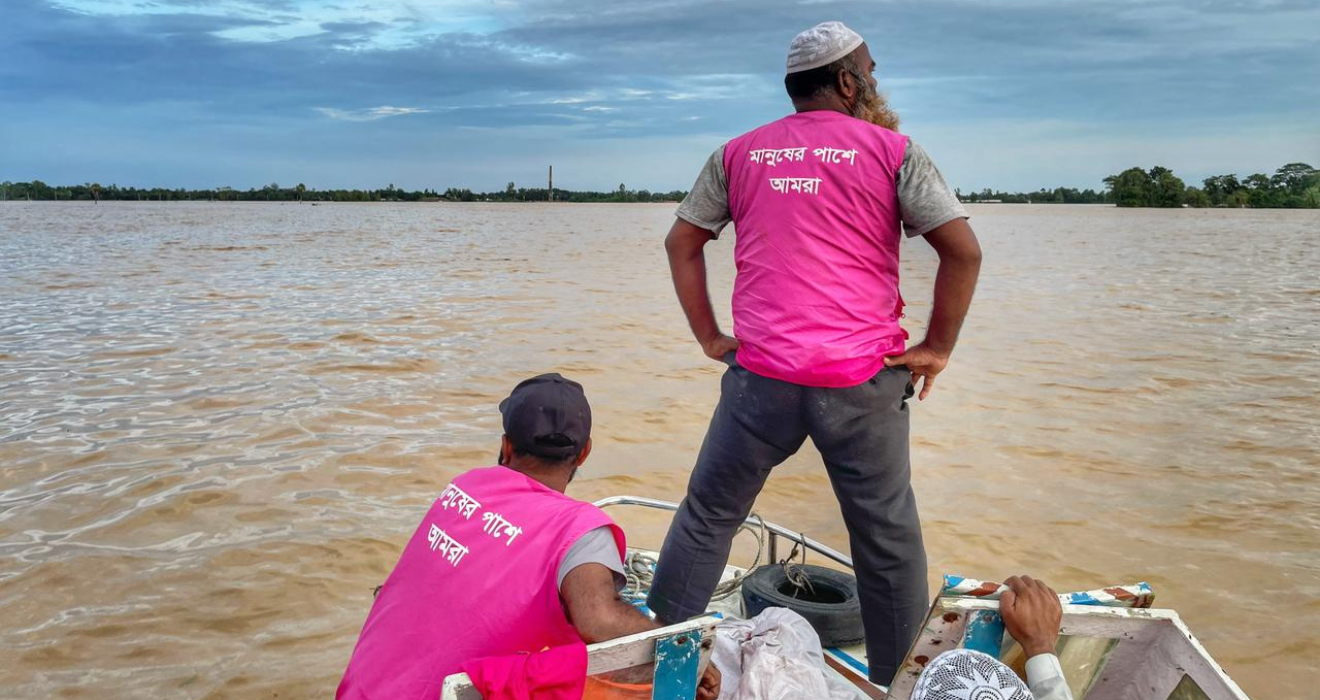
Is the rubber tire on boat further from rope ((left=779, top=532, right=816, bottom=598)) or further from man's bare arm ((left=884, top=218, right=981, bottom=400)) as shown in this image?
man's bare arm ((left=884, top=218, right=981, bottom=400))

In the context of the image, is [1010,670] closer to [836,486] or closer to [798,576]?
[836,486]

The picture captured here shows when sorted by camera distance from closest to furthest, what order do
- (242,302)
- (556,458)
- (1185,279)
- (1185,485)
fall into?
(556,458) → (1185,485) → (242,302) → (1185,279)

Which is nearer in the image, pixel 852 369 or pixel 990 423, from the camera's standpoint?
pixel 852 369

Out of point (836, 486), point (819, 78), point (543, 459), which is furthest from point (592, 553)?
point (819, 78)

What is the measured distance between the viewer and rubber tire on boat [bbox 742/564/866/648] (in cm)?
370

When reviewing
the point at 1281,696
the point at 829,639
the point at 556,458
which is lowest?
the point at 1281,696

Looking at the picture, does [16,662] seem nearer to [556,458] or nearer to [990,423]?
[556,458]

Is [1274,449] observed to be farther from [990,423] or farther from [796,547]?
[796,547]

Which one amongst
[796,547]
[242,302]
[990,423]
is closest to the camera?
[796,547]

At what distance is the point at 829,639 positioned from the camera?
12.2ft

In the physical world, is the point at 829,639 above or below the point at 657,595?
below

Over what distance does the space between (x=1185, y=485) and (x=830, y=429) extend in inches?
219

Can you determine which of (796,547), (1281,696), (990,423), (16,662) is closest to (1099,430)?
(990,423)

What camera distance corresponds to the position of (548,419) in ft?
7.93
